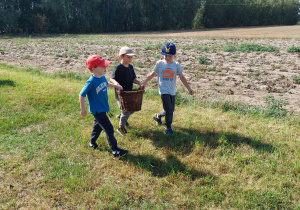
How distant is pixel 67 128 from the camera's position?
5.34 meters

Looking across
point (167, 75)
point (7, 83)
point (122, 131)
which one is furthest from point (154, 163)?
point (7, 83)

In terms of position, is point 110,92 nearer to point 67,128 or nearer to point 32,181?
point 67,128

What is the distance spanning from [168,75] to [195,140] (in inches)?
54.4

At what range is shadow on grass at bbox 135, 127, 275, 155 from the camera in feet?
14.7

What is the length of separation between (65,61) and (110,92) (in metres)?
6.86

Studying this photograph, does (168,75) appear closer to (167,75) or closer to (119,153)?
(167,75)

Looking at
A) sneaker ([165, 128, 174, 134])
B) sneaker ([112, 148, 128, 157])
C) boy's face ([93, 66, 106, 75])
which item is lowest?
sneaker ([112, 148, 128, 157])

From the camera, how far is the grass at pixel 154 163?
3279 millimetres

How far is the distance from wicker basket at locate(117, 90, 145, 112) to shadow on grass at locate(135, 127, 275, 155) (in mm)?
767

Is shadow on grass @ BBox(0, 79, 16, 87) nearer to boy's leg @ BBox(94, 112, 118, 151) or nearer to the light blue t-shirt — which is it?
boy's leg @ BBox(94, 112, 118, 151)

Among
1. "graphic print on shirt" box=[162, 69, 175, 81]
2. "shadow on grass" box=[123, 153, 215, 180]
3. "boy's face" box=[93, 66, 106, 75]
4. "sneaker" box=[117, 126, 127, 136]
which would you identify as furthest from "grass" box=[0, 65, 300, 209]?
"boy's face" box=[93, 66, 106, 75]

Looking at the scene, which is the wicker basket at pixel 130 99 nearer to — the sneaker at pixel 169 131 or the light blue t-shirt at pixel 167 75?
the light blue t-shirt at pixel 167 75

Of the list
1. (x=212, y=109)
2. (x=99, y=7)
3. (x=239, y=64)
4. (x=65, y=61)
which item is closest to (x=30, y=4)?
(x=99, y=7)

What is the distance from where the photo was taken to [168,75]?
15.9 feet
